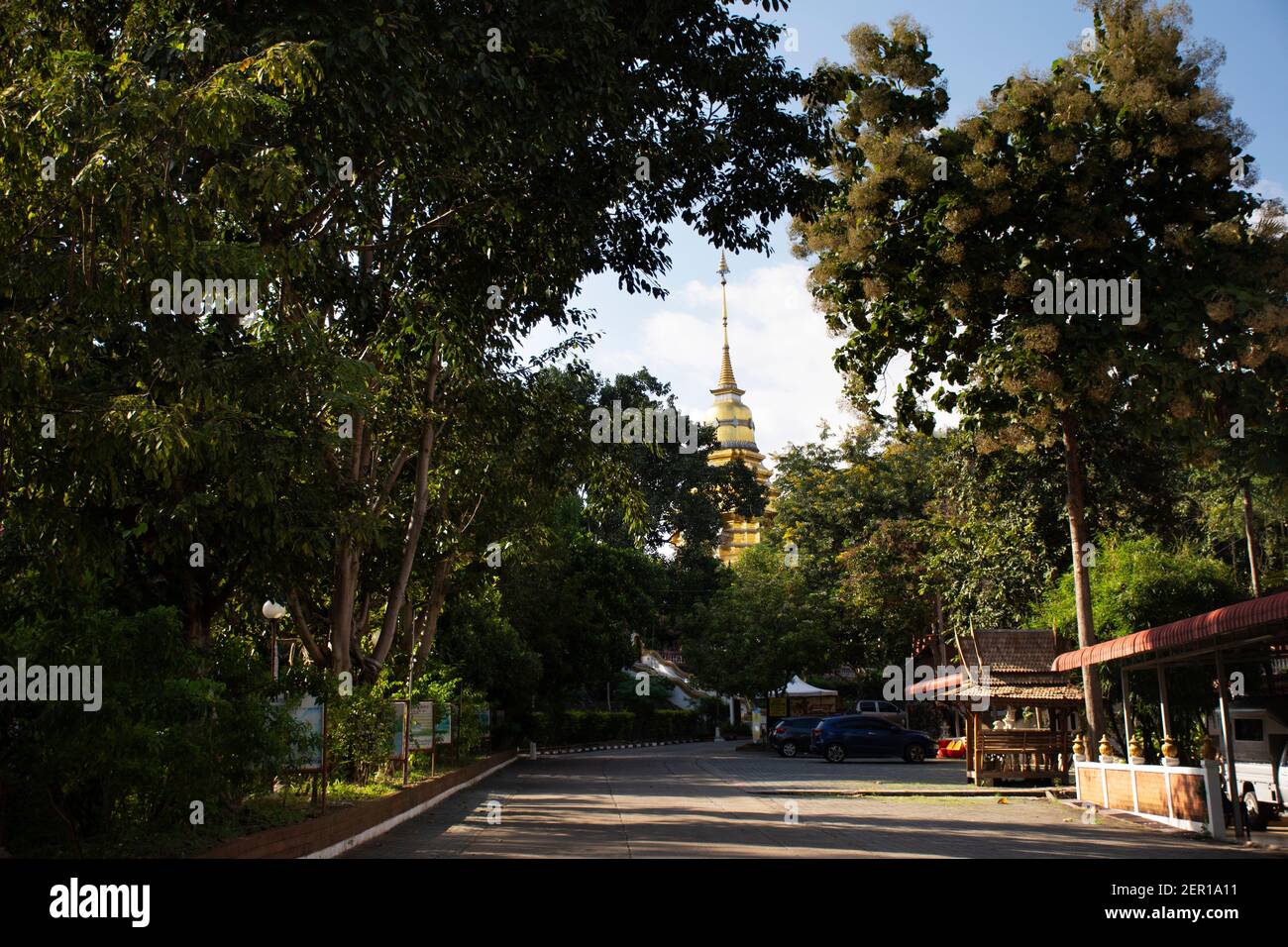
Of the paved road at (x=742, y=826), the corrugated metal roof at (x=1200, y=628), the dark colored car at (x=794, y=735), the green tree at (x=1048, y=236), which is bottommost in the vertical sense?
the dark colored car at (x=794, y=735)

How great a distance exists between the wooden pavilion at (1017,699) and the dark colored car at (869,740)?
36.2 feet

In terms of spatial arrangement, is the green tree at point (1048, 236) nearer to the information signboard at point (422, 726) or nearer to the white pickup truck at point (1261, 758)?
the white pickup truck at point (1261, 758)

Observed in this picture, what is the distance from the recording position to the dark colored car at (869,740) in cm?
3631

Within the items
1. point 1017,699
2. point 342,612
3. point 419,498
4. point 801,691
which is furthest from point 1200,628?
point 801,691

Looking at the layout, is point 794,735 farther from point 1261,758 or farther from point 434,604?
point 1261,758

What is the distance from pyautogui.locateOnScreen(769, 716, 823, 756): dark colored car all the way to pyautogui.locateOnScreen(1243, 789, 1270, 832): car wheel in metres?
24.8

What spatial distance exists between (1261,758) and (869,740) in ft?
71.5

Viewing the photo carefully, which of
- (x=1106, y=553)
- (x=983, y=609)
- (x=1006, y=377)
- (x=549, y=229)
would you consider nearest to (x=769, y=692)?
(x=983, y=609)

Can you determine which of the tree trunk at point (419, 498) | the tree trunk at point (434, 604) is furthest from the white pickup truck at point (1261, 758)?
the tree trunk at point (434, 604)

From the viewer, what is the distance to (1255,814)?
15023 millimetres

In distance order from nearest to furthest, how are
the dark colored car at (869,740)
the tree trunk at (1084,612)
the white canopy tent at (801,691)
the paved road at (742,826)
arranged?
the paved road at (742,826), the tree trunk at (1084,612), the dark colored car at (869,740), the white canopy tent at (801,691)

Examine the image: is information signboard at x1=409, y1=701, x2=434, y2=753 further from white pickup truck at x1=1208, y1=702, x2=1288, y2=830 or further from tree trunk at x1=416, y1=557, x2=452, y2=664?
white pickup truck at x1=1208, y1=702, x2=1288, y2=830

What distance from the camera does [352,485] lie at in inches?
611

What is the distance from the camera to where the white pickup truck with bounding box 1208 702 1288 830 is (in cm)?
1470
